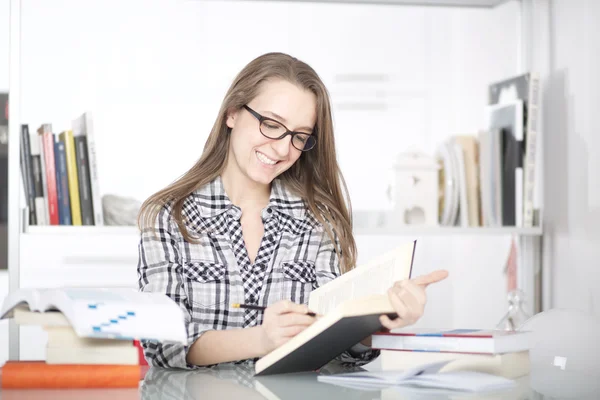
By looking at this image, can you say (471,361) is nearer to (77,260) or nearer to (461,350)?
(461,350)

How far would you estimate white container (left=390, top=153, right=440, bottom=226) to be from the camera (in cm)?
271

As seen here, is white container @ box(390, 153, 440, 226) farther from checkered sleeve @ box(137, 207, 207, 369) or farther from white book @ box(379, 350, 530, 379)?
white book @ box(379, 350, 530, 379)

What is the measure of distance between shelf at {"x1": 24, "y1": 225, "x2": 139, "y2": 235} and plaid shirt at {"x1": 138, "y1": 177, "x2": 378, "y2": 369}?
0.74 m

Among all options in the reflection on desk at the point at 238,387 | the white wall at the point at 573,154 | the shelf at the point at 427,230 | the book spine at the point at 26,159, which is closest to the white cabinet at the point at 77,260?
the book spine at the point at 26,159

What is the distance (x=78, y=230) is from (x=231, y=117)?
87 centimetres

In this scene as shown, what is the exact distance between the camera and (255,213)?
187 cm

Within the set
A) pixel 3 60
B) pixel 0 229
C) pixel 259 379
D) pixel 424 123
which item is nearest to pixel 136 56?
pixel 3 60

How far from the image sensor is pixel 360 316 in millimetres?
1074

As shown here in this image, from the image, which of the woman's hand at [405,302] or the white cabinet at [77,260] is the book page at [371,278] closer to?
the woman's hand at [405,302]

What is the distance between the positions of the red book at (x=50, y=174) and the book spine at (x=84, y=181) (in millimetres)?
76

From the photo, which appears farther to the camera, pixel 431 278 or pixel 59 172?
pixel 59 172

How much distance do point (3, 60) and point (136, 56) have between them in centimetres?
46

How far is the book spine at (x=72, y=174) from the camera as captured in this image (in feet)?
8.12

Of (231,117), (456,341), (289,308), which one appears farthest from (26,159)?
(456,341)
